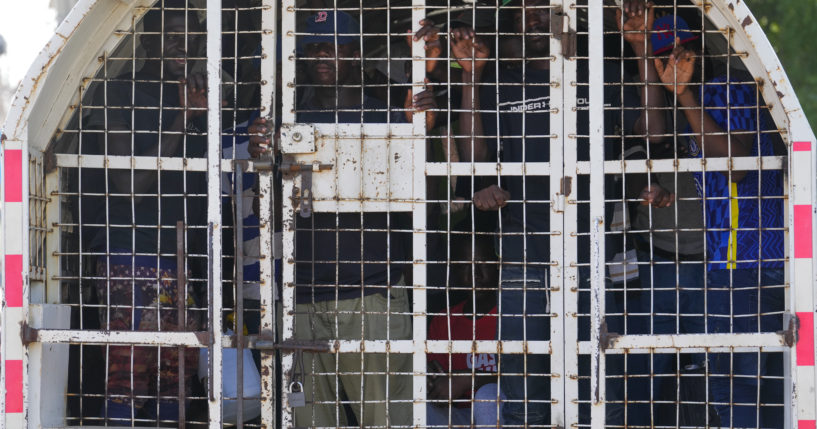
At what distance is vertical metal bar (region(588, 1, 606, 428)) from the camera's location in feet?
12.4

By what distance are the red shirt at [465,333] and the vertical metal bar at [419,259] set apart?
49 centimetres

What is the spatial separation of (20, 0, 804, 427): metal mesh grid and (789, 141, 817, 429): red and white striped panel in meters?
0.13

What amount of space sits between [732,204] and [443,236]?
143 centimetres

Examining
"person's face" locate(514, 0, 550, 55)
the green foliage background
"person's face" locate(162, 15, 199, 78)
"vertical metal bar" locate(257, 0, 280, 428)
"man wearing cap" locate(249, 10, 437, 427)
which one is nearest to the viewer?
"vertical metal bar" locate(257, 0, 280, 428)

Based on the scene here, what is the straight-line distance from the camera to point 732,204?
413 centimetres

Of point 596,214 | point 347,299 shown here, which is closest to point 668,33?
point 596,214

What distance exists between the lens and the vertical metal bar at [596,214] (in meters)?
3.79

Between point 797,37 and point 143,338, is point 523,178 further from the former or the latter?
point 797,37

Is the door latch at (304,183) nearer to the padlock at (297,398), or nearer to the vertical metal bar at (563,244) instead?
the padlock at (297,398)

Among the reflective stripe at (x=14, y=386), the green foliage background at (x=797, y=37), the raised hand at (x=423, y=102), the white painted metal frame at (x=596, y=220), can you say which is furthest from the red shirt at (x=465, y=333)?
the green foliage background at (x=797, y=37)

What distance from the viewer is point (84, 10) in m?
3.84

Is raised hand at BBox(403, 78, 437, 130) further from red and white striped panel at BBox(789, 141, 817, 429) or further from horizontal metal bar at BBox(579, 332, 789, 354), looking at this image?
red and white striped panel at BBox(789, 141, 817, 429)

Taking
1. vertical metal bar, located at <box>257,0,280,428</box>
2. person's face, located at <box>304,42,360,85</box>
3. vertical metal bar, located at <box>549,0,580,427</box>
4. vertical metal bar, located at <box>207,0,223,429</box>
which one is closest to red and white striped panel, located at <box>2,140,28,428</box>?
vertical metal bar, located at <box>207,0,223,429</box>

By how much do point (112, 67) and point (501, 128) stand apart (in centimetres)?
186
